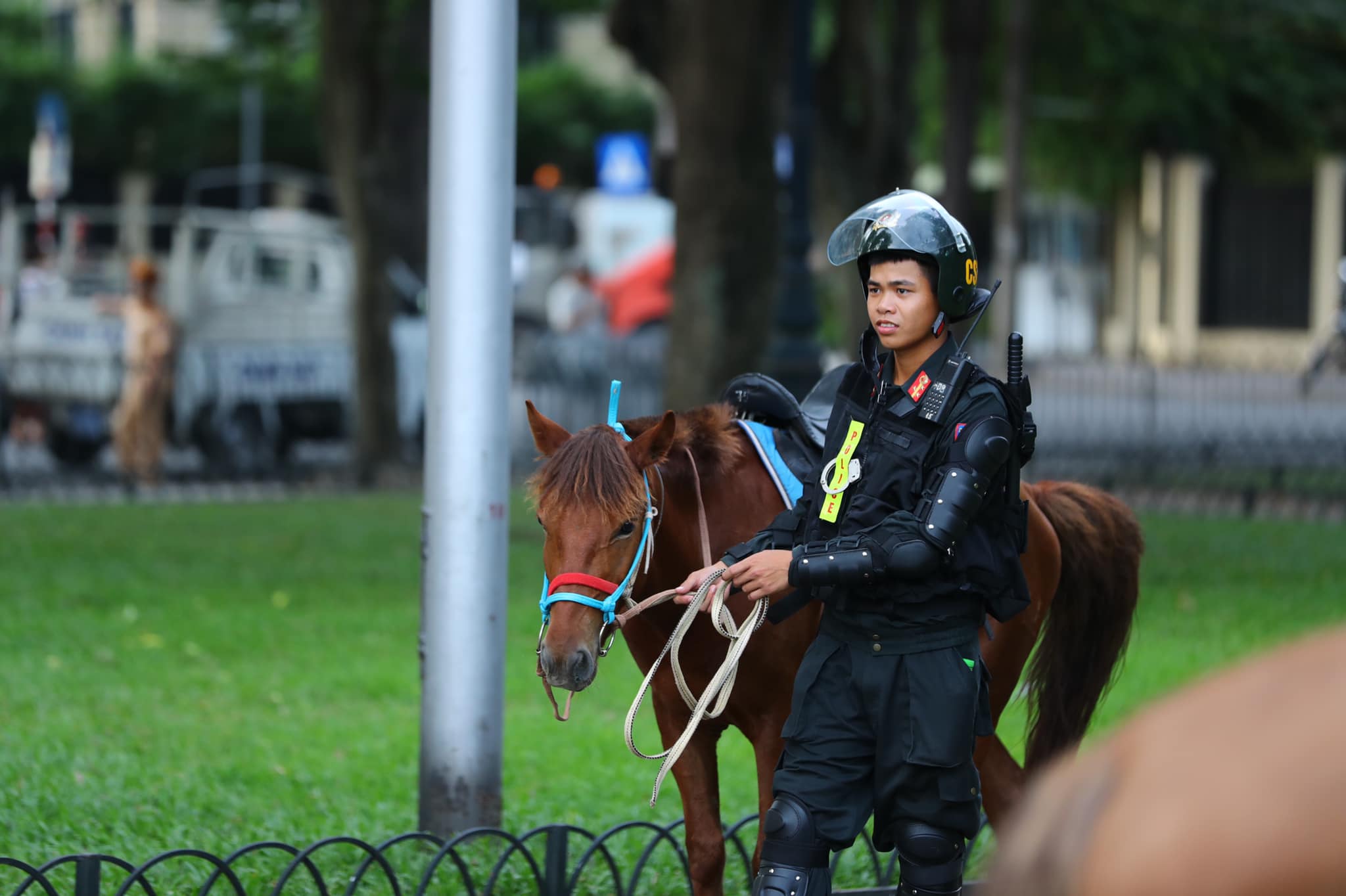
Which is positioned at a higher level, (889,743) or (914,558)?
(914,558)

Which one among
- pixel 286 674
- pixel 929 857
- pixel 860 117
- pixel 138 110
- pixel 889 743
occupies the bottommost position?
pixel 286 674

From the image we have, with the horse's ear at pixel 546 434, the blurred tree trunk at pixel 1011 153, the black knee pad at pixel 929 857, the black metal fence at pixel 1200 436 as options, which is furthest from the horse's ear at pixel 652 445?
the blurred tree trunk at pixel 1011 153

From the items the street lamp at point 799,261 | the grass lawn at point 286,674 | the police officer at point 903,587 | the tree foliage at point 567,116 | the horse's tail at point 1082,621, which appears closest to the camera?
the police officer at point 903,587

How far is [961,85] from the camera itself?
18375mm

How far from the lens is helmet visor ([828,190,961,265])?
3859mm

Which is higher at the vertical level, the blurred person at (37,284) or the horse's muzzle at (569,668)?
the blurred person at (37,284)

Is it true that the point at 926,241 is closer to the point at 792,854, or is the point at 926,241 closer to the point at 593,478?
the point at 593,478

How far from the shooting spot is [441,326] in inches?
217

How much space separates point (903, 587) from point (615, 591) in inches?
24.8

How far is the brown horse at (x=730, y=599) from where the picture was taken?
3861 mm

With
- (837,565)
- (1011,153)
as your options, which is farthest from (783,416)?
(1011,153)

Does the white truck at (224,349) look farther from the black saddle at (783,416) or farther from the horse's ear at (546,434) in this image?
the horse's ear at (546,434)

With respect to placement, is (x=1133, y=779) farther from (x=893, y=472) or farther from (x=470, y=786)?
(x=470, y=786)

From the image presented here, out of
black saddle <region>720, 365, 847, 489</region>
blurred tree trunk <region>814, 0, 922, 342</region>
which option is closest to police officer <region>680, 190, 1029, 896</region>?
black saddle <region>720, 365, 847, 489</region>
